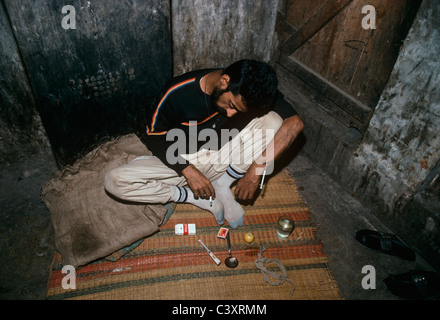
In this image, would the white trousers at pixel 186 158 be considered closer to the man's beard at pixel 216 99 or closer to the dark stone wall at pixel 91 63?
the man's beard at pixel 216 99

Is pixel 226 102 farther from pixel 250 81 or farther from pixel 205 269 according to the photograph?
pixel 205 269

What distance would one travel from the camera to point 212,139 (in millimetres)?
2910

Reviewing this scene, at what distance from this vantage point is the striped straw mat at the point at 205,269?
249 cm

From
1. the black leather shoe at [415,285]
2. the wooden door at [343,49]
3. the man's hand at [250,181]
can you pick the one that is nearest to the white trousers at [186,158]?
the man's hand at [250,181]

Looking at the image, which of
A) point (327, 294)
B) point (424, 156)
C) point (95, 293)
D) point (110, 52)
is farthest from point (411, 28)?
point (95, 293)

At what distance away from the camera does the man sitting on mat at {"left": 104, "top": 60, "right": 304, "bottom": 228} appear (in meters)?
2.36

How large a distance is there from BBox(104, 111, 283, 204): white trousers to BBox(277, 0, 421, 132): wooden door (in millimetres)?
1062

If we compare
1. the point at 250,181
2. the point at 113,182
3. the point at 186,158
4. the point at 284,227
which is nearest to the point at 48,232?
the point at 113,182

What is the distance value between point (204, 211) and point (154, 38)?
6.71ft

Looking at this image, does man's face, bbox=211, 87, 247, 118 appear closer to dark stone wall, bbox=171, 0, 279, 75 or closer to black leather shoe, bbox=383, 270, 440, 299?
dark stone wall, bbox=171, 0, 279, 75

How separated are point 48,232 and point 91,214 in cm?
45

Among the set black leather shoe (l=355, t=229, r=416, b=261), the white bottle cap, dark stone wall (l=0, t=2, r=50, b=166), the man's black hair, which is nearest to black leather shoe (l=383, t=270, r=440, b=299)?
black leather shoe (l=355, t=229, r=416, b=261)

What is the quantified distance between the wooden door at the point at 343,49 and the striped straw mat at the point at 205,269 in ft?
5.05
